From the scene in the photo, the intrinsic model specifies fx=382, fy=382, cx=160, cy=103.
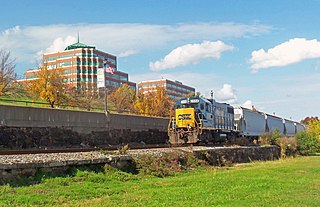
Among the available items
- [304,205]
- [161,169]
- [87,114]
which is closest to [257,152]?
[87,114]

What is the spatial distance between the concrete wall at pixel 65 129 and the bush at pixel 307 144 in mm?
15991

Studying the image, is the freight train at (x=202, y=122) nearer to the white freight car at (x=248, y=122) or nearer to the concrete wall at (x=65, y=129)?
the white freight car at (x=248, y=122)

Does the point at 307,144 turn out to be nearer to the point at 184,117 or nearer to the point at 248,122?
the point at 248,122

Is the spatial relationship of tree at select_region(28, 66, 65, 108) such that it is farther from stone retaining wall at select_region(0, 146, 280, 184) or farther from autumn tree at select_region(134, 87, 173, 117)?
stone retaining wall at select_region(0, 146, 280, 184)

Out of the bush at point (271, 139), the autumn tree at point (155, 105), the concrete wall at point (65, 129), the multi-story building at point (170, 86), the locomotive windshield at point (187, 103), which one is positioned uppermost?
the multi-story building at point (170, 86)

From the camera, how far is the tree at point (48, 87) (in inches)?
1810

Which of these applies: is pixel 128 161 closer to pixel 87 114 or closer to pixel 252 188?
pixel 252 188

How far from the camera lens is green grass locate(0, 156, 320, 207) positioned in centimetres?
957

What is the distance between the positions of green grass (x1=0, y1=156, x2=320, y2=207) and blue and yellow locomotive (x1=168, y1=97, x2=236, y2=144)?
13515 millimetres

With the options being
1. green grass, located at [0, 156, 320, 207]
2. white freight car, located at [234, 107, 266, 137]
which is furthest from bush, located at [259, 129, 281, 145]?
green grass, located at [0, 156, 320, 207]


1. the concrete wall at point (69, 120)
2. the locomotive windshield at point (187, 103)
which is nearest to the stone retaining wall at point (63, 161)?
the locomotive windshield at point (187, 103)

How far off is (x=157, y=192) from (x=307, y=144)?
34143 mm

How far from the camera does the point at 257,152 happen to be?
29766 millimetres

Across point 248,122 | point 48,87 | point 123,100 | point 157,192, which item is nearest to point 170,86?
point 123,100
